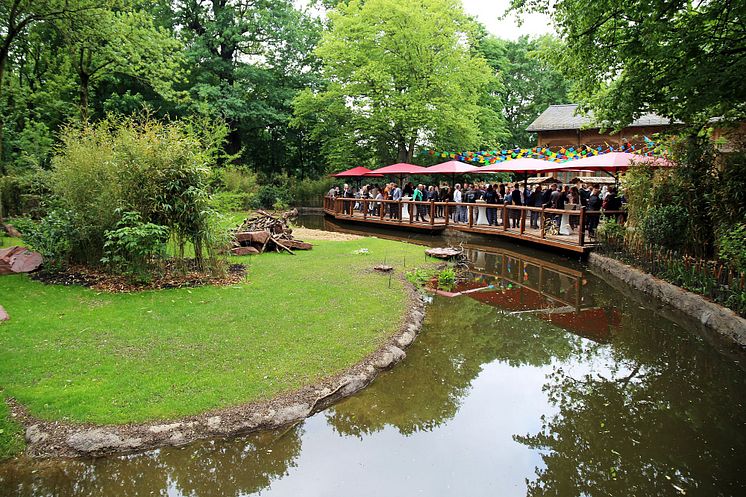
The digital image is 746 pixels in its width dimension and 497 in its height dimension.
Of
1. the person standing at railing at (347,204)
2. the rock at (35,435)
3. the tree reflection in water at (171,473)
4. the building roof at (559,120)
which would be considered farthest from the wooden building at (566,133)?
the rock at (35,435)

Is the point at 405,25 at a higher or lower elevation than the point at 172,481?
higher

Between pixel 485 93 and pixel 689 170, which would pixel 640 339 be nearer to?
pixel 689 170

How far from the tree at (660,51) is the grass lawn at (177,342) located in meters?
6.15

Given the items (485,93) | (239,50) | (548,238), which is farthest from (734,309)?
(239,50)

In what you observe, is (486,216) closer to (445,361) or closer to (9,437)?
(445,361)

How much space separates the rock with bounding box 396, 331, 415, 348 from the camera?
659cm

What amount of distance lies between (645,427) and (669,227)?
19.9 ft

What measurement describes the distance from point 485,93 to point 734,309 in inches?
959

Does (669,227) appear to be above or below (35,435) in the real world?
above

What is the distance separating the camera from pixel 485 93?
29031 mm

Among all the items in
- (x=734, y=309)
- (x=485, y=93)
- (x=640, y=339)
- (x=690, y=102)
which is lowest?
(x=640, y=339)

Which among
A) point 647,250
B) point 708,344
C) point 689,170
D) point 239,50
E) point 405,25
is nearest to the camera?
point 708,344

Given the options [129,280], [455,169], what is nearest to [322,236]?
[455,169]

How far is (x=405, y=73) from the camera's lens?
2367 centimetres
